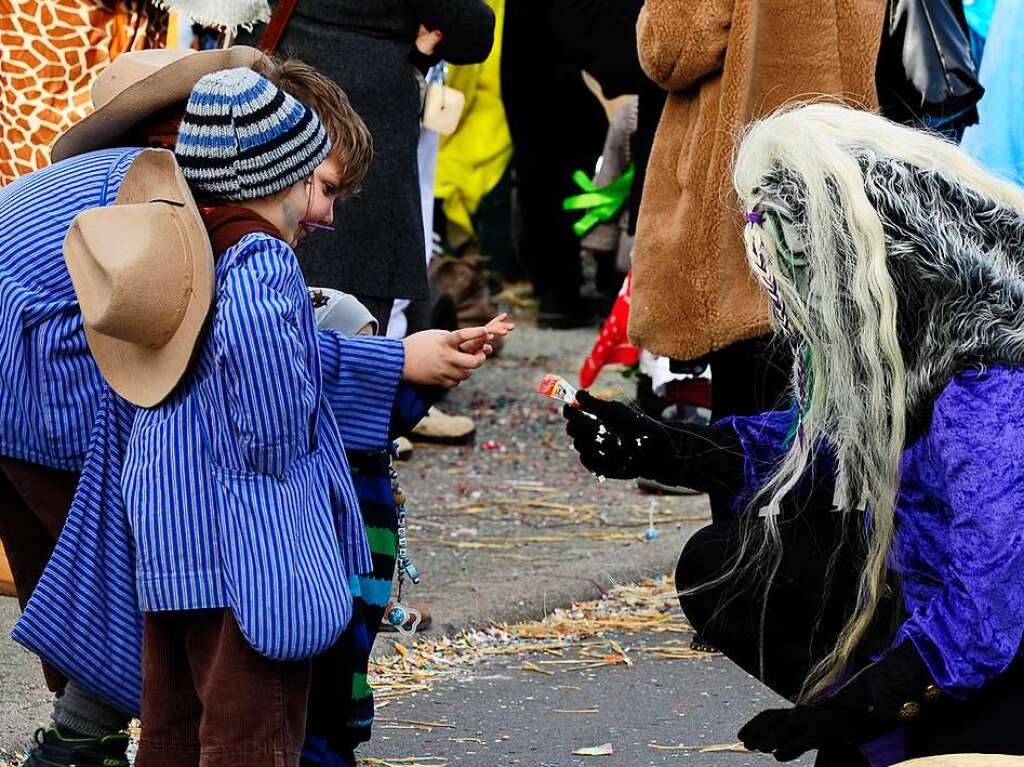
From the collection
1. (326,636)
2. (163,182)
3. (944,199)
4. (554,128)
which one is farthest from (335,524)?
(554,128)

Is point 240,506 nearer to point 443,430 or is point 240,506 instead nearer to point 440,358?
point 440,358

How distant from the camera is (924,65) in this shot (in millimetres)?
4004

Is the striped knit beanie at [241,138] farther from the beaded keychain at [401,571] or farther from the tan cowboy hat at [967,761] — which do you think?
the tan cowboy hat at [967,761]

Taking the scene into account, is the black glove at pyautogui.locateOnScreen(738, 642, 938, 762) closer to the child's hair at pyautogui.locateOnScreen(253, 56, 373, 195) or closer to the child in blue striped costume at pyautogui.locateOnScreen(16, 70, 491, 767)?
the child in blue striped costume at pyautogui.locateOnScreen(16, 70, 491, 767)

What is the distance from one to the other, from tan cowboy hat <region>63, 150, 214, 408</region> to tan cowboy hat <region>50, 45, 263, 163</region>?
0.37 meters

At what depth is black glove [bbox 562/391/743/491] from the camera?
2.97m

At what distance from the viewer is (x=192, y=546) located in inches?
99.4

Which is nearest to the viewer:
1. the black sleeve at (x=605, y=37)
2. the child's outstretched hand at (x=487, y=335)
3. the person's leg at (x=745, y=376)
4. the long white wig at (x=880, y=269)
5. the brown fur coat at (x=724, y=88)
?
the long white wig at (x=880, y=269)

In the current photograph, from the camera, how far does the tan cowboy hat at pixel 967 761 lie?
245cm

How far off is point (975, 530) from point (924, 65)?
185 cm

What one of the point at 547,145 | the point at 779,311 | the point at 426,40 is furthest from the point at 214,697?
the point at 547,145

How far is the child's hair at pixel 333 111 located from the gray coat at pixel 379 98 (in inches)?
49.5

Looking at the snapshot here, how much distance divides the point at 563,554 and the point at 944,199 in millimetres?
2382

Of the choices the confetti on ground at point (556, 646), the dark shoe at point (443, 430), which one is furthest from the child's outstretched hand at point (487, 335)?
the dark shoe at point (443, 430)
